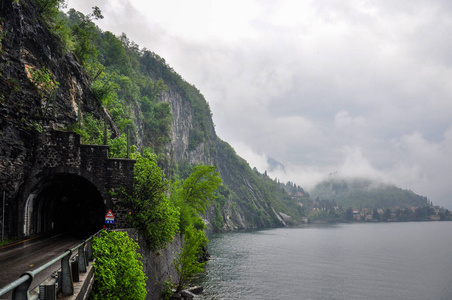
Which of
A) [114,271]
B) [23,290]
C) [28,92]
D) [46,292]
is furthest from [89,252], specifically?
[28,92]

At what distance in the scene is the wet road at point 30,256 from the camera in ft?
33.1

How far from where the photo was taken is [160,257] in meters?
24.9

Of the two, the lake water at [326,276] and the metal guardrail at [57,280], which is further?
the lake water at [326,276]

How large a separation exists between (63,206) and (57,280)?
18.5m

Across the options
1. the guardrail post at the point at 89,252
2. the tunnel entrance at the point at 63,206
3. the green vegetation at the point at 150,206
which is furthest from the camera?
the green vegetation at the point at 150,206

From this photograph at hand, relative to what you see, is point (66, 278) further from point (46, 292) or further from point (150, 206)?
point (150, 206)

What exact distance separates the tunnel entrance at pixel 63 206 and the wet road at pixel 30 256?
2.32 meters

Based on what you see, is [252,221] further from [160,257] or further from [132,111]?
[160,257]

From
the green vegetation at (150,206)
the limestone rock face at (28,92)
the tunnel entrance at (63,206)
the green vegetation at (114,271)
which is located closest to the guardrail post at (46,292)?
the green vegetation at (114,271)

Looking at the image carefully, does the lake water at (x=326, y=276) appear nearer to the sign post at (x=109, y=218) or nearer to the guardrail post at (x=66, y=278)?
the sign post at (x=109, y=218)

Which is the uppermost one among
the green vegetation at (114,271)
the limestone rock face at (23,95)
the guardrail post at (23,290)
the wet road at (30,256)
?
the limestone rock face at (23,95)

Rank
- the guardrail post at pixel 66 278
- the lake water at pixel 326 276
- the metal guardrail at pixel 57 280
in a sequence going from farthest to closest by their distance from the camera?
the lake water at pixel 326 276 < the guardrail post at pixel 66 278 < the metal guardrail at pixel 57 280

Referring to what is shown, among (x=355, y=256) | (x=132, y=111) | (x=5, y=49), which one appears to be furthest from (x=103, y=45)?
(x=355, y=256)

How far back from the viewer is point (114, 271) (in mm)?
13539
